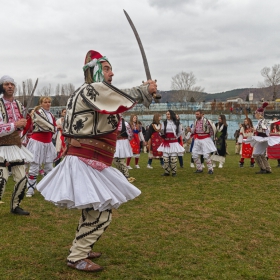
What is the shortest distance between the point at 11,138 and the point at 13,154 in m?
0.27

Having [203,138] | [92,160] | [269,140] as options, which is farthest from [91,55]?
[269,140]

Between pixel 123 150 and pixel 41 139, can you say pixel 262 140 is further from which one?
pixel 41 139

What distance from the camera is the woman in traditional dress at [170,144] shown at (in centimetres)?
1045

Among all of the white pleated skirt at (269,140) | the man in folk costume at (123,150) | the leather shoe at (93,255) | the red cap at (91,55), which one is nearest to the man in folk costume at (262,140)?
the white pleated skirt at (269,140)

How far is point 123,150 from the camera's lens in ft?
30.7

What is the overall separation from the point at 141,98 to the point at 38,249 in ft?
7.32

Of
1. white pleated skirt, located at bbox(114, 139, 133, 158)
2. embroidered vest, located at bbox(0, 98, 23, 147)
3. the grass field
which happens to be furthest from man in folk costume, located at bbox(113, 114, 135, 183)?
embroidered vest, located at bbox(0, 98, 23, 147)

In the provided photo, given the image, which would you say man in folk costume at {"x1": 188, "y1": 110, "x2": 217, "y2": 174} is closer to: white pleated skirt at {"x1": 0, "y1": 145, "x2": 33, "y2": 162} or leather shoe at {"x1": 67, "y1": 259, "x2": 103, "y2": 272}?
white pleated skirt at {"x1": 0, "y1": 145, "x2": 33, "y2": 162}

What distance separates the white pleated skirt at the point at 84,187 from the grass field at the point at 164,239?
754mm

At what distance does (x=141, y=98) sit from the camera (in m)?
3.36

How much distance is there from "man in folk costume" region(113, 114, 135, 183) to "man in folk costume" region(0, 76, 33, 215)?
335 centimetres

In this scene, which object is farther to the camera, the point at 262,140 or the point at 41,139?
the point at 262,140

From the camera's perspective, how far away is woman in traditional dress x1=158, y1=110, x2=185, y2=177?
10445 millimetres

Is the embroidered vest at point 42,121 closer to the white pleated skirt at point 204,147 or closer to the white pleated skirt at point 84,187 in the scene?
the white pleated skirt at point 84,187
